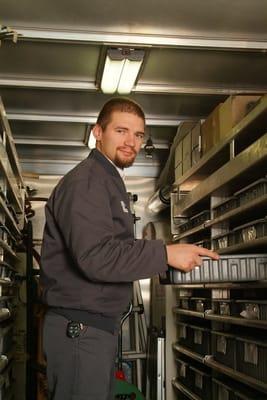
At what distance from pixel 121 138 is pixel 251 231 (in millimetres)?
985

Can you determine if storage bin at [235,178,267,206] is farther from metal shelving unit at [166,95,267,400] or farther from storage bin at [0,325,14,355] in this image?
storage bin at [0,325,14,355]

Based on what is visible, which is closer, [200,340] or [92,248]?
[92,248]

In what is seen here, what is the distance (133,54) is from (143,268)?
7.09ft

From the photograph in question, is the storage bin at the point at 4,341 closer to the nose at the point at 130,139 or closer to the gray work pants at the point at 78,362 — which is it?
the gray work pants at the point at 78,362

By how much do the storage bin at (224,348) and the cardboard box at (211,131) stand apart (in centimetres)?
115

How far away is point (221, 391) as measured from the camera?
3.28 m

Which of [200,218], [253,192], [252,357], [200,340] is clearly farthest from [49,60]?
[252,357]

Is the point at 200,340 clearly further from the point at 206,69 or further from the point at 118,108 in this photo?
the point at 118,108

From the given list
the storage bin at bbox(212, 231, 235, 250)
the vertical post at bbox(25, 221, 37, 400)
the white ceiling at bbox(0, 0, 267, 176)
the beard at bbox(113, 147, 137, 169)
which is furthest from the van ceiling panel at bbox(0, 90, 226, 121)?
the beard at bbox(113, 147, 137, 169)

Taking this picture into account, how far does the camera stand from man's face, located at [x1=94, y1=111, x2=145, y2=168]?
210 cm

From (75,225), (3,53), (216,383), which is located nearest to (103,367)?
(75,225)

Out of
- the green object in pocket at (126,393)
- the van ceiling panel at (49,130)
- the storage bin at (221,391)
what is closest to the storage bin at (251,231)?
the storage bin at (221,391)

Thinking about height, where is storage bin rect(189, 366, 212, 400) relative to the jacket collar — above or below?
below

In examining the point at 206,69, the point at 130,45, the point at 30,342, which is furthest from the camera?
the point at 30,342
